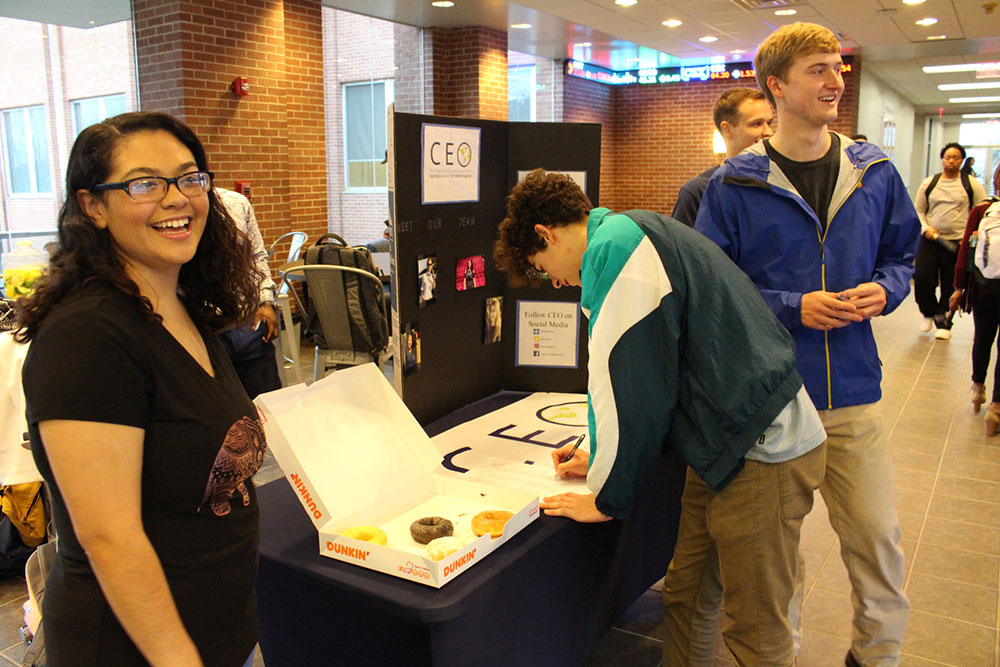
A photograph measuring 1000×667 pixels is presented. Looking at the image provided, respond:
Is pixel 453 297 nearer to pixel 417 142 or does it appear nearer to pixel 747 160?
pixel 417 142

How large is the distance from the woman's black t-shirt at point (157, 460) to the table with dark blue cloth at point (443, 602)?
10.9 inches

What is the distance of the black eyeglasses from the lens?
42.8 inches

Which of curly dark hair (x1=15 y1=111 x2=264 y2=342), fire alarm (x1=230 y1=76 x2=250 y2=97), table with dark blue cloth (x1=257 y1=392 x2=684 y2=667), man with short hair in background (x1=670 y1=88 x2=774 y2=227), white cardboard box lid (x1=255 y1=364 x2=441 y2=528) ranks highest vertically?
fire alarm (x1=230 y1=76 x2=250 y2=97)

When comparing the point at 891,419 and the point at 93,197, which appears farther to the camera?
the point at 891,419

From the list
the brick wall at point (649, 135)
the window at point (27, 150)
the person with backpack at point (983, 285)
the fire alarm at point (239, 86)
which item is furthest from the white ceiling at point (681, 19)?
the person with backpack at point (983, 285)

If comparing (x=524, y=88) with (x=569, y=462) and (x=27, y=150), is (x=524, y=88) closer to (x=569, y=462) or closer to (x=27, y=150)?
→ (x=27, y=150)

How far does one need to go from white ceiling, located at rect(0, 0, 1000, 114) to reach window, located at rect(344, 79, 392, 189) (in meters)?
1.08

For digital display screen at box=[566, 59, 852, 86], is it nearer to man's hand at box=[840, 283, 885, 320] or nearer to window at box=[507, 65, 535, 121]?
window at box=[507, 65, 535, 121]

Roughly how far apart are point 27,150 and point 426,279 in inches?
210

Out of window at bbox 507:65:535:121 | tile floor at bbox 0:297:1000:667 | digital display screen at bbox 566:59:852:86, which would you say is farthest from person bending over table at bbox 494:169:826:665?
digital display screen at bbox 566:59:852:86

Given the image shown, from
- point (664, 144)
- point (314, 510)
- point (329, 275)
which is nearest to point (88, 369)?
point (314, 510)

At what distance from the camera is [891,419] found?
201 inches

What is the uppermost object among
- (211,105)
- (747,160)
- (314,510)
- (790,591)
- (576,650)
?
(211,105)

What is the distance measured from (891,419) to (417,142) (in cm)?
413
